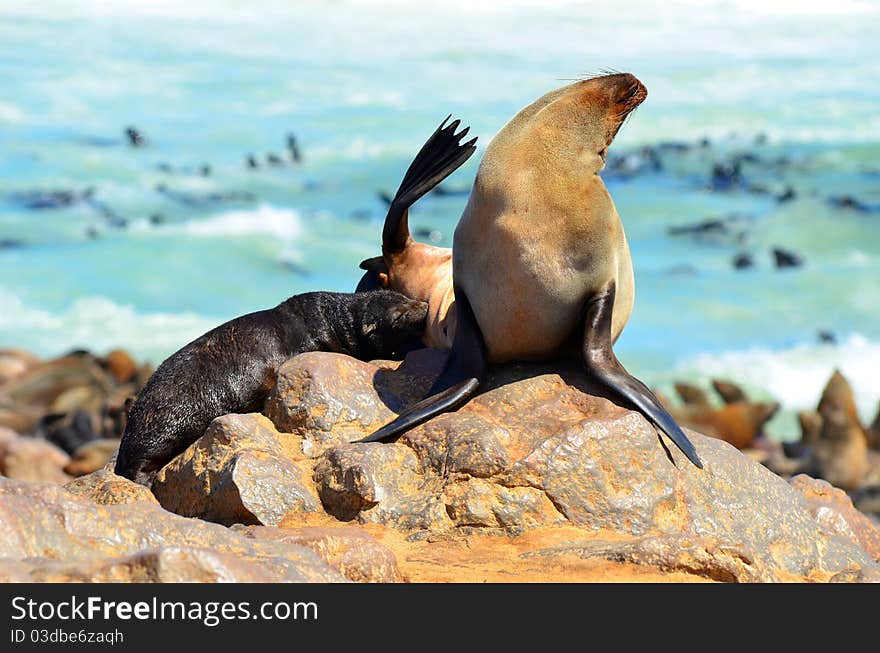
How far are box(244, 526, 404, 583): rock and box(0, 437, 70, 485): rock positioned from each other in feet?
33.1

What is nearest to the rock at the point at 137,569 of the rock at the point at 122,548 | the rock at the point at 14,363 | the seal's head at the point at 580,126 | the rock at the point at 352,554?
the rock at the point at 122,548

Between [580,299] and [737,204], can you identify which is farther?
[737,204]

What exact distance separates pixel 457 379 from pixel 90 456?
9.87 m

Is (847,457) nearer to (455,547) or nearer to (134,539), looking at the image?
(455,547)

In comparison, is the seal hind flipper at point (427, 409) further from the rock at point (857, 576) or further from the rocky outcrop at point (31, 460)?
the rocky outcrop at point (31, 460)

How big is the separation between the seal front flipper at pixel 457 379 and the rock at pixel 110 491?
1.12 meters

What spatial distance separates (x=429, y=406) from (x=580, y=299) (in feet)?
3.12

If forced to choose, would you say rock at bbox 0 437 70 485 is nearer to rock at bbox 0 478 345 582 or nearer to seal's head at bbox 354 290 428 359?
seal's head at bbox 354 290 428 359

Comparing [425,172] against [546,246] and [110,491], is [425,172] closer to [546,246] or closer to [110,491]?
[546,246]

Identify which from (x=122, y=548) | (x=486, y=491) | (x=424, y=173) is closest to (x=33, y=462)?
(x=424, y=173)

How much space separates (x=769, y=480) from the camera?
23.2 ft

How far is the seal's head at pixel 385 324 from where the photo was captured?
27.3ft

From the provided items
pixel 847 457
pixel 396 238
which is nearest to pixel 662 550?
pixel 396 238
